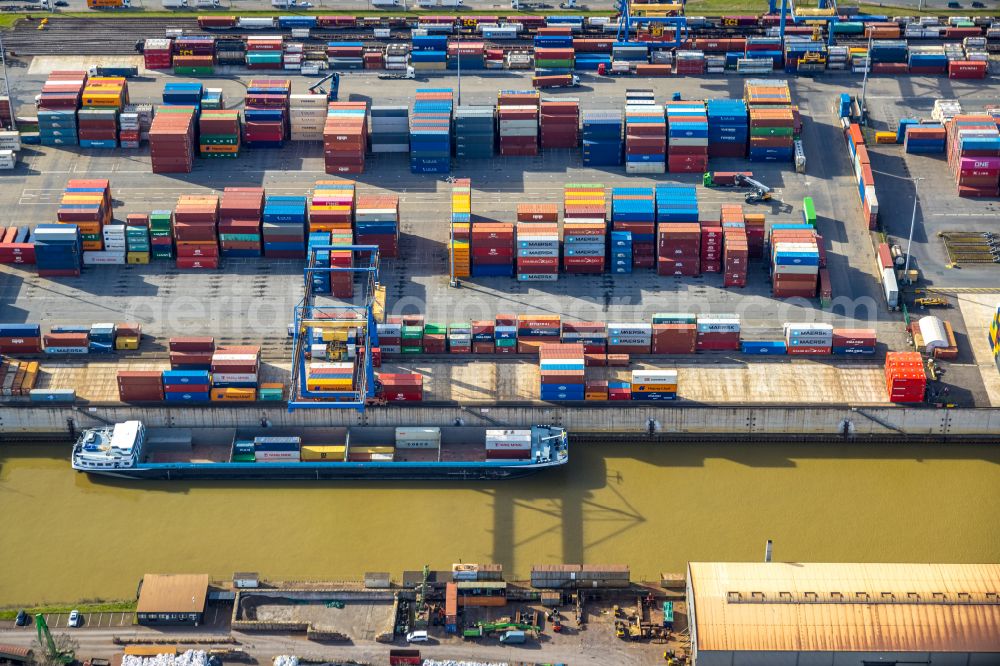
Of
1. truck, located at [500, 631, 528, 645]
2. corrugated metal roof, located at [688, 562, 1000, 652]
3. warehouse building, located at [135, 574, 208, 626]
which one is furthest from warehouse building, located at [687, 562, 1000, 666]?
warehouse building, located at [135, 574, 208, 626]

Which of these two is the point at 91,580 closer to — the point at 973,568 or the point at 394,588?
the point at 394,588

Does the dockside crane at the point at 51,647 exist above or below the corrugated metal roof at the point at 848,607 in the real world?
below

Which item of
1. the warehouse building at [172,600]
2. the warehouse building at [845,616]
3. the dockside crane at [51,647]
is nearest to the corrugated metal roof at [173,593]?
the warehouse building at [172,600]

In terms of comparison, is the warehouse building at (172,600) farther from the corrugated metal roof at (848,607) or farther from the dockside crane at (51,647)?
the corrugated metal roof at (848,607)

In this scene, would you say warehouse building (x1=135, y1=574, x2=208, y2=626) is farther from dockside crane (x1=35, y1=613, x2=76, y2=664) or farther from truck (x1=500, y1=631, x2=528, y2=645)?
truck (x1=500, y1=631, x2=528, y2=645)

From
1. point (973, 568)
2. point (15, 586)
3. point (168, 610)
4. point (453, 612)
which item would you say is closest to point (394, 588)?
point (453, 612)
